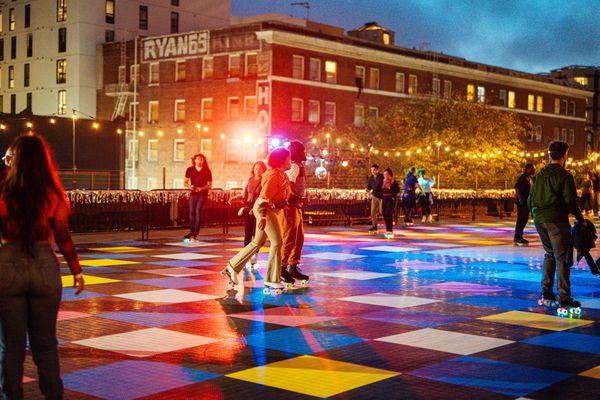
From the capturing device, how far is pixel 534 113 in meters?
73.3

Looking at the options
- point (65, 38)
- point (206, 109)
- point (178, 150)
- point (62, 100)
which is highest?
point (65, 38)

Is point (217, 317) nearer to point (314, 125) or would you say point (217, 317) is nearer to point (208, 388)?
point (208, 388)

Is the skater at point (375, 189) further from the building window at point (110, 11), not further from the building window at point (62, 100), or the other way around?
the building window at point (110, 11)

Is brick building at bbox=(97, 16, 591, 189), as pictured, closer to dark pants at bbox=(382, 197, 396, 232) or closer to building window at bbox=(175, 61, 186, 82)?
building window at bbox=(175, 61, 186, 82)

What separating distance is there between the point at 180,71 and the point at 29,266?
53542 millimetres

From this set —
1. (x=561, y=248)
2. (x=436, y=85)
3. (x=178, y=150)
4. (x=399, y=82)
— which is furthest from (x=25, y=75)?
(x=561, y=248)

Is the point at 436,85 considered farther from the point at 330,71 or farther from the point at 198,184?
the point at 198,184

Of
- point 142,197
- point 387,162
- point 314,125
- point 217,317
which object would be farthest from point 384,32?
point 217,317

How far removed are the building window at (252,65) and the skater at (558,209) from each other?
42.9 meters

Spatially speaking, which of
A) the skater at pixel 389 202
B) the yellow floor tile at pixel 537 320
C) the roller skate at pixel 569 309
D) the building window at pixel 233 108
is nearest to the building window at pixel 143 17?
the building window at pixel 233 108

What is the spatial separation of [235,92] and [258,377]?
156ft

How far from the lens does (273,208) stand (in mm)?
11062

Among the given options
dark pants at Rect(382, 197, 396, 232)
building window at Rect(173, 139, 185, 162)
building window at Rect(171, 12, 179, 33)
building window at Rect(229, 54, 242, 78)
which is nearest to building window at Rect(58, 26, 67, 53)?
building window at Rect(171, 12, 179, 33)

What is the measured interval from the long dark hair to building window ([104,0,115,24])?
62.0m
